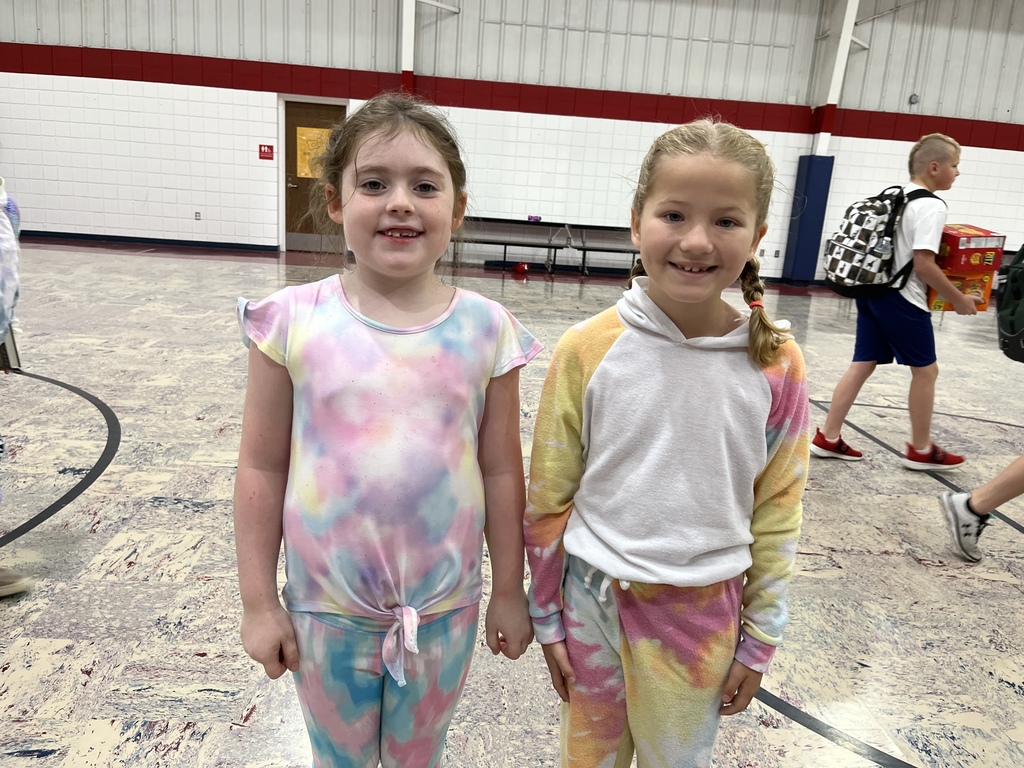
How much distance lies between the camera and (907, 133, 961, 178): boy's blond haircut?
330 centimetres

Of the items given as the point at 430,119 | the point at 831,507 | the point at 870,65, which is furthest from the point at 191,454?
the point at 870,65

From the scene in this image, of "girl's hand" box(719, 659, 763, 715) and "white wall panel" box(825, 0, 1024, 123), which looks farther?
"white wall panel" box(825, 0, 1024, 123)

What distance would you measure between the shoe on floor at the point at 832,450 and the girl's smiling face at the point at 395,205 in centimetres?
320

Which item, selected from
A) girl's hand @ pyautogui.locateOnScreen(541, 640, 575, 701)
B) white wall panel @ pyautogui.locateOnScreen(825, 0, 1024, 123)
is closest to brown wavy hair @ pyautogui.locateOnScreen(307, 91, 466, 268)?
girl's hand @ pyautogui.locateOnScreen(541, 640, 575, 701)

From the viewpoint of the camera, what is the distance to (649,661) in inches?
42.8

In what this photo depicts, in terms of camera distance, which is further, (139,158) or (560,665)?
(139,158)

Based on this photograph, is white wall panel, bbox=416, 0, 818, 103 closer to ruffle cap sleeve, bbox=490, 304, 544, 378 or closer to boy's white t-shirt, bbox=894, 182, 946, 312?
boy's white t-shirt, bbox=894, 182, 946, 312

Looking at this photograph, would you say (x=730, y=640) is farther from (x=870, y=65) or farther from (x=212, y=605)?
(x=870, y=65)

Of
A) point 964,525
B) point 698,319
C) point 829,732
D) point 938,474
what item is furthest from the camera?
point 938,474

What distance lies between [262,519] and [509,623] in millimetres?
421

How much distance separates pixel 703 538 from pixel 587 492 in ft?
0.61

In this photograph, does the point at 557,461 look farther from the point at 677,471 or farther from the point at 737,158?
the point at 737,158

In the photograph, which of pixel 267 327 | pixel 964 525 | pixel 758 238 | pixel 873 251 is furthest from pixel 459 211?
pixel 873 251

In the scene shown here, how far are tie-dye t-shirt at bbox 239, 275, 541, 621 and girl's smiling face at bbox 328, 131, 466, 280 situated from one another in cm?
9
